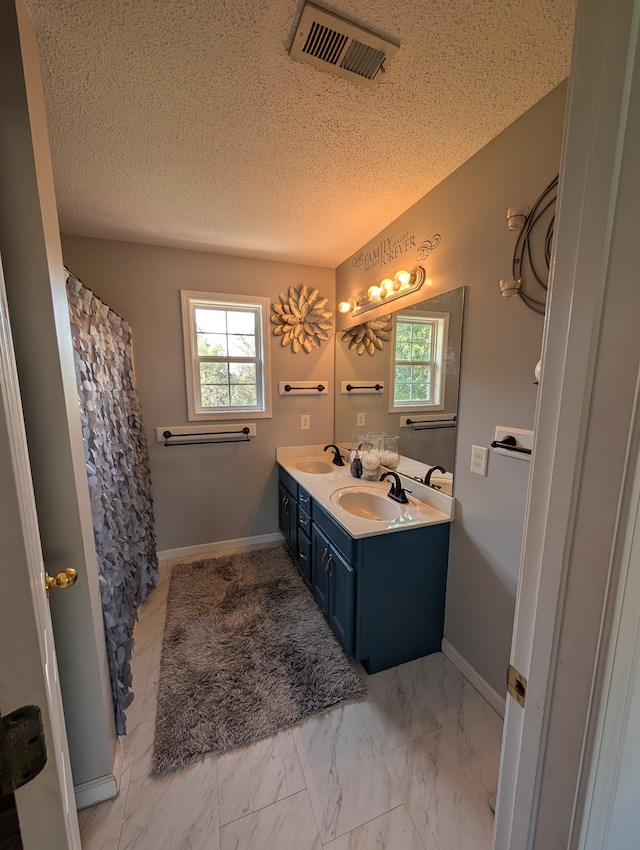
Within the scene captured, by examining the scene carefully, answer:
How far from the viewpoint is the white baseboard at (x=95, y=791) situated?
1103 mm

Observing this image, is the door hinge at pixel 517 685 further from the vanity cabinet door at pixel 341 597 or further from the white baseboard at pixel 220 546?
the white baseboard at pixel 220 546

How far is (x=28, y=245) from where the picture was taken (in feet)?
2.78

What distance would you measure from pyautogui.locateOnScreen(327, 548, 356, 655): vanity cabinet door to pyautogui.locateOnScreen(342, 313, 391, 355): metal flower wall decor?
143 centimetres

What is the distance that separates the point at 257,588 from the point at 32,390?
6.17 feet

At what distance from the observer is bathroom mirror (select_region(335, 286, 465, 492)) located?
162 cm

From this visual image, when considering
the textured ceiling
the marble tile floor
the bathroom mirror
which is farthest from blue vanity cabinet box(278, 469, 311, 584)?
the textured ceiling

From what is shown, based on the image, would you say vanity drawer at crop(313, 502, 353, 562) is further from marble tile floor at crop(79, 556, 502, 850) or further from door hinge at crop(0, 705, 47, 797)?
door hinge at crop(0, 705, 47, 797)

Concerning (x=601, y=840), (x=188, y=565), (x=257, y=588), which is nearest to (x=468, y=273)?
(x=601, y=840)

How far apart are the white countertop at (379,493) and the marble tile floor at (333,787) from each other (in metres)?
0.79

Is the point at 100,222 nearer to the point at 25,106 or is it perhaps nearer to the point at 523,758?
the point at 25,106

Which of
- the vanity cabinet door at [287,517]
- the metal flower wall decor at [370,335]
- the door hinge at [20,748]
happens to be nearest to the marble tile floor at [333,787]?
the door hinge at [20,748]

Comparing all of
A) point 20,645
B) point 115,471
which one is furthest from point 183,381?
point 20,645

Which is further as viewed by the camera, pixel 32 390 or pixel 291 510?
pixel 291 510

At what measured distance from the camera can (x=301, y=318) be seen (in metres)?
2.70
